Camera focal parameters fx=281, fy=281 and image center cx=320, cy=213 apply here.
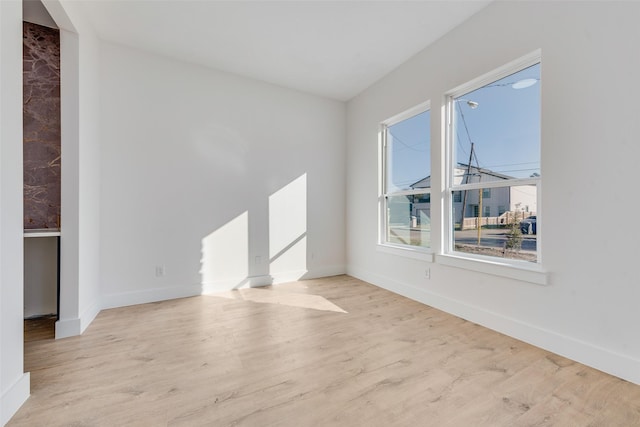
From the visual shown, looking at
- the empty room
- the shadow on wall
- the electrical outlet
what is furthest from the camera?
the shadow on wall

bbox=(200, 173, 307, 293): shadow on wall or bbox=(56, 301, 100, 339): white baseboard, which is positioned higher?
bbox=(200, 173, 307, 293): shadow on wall

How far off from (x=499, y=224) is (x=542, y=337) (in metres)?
0.92

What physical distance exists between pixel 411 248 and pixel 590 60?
2252 mm

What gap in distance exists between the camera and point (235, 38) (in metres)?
2.94

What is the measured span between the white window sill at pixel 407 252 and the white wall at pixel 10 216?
10.5ft

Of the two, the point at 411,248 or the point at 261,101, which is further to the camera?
the point at 261,101

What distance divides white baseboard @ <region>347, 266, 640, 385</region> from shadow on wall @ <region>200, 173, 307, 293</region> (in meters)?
1.67

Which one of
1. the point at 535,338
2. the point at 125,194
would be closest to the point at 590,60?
the point at 535,338

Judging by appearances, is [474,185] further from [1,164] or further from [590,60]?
[1,164]

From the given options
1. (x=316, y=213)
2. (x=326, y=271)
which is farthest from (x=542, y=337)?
(x=316, y=213)

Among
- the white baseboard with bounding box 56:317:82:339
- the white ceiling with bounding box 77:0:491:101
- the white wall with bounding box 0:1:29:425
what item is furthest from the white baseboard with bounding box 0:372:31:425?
the white ceiling with bounding box 77:0:491:101

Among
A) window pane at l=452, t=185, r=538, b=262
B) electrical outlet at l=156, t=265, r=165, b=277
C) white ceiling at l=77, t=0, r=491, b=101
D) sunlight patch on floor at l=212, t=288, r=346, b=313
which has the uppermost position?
white ceiling at l=77, t=0, r=491, b=101

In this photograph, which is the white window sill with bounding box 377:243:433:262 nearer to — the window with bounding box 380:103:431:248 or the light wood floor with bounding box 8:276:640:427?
the window with bounding box 380:103:431:248

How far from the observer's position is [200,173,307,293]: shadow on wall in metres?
3.53
